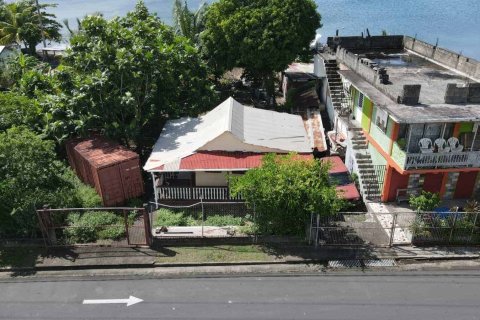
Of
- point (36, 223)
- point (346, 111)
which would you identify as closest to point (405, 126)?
point (346, 111)

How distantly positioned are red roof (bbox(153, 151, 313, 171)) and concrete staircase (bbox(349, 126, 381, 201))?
10.5ft

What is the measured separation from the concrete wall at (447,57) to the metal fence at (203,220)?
1617cm

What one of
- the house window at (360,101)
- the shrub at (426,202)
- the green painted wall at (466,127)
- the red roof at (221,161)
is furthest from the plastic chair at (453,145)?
the red roof at (221,161)

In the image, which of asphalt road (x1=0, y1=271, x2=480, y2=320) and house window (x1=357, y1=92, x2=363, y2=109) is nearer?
asphalt road (x1=0, y1=271, x2=480, y2=320)

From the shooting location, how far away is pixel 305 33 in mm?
31359

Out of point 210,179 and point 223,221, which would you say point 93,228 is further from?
point 210,179

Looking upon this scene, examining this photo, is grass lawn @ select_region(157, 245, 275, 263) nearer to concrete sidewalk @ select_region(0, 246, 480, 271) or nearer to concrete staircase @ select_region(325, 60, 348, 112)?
concrete sidewalk @ select_region(0, 246, 480, 271)

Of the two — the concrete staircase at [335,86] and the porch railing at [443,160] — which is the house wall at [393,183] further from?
the concrete staircase at [335,86]

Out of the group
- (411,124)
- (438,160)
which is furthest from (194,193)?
(438,160)

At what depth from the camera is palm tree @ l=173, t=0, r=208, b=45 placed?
34.4 metres

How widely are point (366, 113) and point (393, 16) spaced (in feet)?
228

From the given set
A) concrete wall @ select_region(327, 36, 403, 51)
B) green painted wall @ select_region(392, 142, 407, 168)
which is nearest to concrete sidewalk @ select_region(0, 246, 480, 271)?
green painted wall @ select_region(392, 142, 407, 168)

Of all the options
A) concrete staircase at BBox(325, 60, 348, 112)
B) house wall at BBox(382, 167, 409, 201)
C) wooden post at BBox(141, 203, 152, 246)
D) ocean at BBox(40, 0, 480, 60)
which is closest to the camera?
wooden post at BBox(141, 203, 152, 246)

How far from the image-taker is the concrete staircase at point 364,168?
22.2 meters
